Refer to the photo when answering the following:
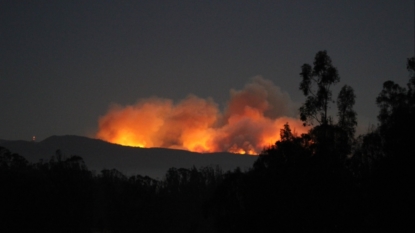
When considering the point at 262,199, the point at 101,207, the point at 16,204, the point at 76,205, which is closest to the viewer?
the point at 262,199

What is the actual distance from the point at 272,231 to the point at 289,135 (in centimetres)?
610

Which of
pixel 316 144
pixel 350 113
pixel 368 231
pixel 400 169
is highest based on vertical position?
pixel 350 113

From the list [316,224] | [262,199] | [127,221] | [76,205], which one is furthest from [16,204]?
[316,224]

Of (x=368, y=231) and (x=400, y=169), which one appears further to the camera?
(x=368, y=231)

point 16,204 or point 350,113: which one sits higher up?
point 350,113

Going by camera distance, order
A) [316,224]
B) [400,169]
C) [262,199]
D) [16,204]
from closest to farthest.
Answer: [400,169], [316,224], [262,199], [16,204]

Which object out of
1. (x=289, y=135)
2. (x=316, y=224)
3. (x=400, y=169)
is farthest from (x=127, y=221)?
(x=400, y=169)

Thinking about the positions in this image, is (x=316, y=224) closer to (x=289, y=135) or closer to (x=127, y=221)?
(x=289, y=135)

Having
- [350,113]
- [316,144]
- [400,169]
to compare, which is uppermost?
[350,113]

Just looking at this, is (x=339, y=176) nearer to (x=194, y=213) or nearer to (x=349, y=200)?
(x=349, y=200)

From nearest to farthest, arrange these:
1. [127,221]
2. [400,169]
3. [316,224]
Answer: [400,169] → [316,224] → [127,221]

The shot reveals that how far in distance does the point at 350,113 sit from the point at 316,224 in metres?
8.44

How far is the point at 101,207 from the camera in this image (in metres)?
67.0

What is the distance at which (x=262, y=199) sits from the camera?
2848 centimetres
